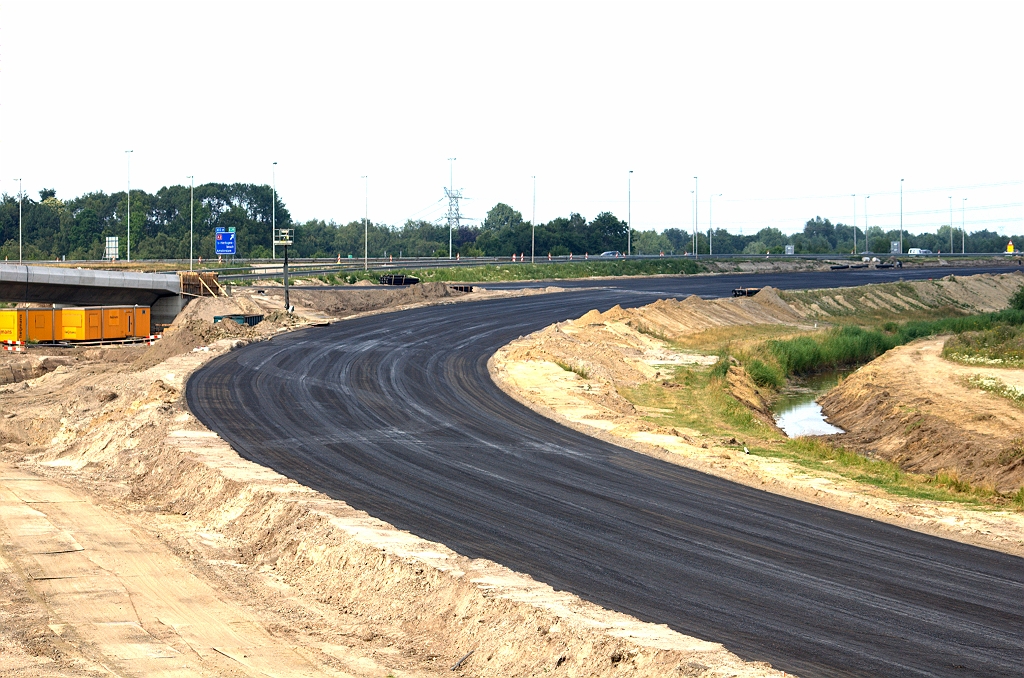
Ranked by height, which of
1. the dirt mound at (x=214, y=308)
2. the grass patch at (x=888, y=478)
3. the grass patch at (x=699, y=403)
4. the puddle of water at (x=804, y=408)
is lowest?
the puddle of water at (x=804, y=408)

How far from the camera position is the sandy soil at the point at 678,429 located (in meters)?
21.8

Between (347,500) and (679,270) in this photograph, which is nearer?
(347,500)

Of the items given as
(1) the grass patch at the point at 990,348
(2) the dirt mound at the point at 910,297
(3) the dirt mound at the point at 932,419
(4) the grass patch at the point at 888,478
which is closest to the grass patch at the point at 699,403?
(4) the grass patch at the point at 888,478

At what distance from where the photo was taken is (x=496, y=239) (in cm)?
16175

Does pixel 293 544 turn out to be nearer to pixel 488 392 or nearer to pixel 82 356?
pixel 488 392

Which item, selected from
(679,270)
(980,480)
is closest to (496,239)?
(679,270)

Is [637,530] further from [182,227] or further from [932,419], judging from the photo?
[182,227]

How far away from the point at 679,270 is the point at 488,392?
80.2 metres

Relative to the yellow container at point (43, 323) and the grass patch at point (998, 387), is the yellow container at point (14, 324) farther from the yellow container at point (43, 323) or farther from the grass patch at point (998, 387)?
the grass patch at point (998, 387)

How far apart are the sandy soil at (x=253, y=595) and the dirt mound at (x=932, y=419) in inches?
718

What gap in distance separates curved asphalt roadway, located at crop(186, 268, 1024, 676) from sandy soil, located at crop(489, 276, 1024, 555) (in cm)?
89

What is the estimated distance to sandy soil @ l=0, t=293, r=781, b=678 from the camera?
44.6 feet

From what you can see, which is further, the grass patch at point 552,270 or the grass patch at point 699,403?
the grass patch at point 552,270

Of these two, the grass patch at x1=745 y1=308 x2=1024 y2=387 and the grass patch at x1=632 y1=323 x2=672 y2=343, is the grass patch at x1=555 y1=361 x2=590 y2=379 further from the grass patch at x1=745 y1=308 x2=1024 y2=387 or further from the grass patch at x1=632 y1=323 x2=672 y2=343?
the grass patch at x1=632 y1=323 x2=672 y2=343
